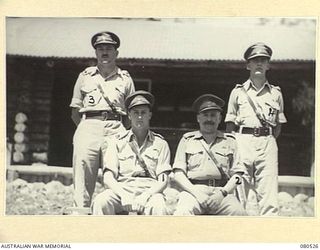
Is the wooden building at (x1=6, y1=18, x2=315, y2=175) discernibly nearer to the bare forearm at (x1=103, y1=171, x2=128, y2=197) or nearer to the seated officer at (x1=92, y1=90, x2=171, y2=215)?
the seated officer at (x1=92, y1=90, x2=171, y2=215)

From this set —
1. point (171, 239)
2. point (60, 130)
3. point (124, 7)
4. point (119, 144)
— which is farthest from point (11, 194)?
point (124, 7)

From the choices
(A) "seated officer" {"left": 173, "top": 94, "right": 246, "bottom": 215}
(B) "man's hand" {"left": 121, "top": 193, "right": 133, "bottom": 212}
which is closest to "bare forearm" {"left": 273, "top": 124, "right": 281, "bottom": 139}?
(A) "seated officer" {"left": 173, "top": 94, "right": 246, "bottom": 215}

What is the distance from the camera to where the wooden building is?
3941 millimetres

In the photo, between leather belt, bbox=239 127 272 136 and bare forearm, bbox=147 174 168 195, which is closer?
bare forearm, bbox=147 174 168 195

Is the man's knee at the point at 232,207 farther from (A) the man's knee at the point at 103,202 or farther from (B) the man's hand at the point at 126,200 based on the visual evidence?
(A) the man's knee at the point at 103,202

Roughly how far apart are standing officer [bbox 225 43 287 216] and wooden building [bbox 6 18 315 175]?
64 mm

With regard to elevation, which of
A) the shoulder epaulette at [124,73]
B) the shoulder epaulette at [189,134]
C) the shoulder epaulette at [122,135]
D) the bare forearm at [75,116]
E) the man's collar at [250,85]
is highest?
the shoulder epaulette at [124,73]

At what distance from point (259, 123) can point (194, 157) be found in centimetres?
61

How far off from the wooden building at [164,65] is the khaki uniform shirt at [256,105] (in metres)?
0.06

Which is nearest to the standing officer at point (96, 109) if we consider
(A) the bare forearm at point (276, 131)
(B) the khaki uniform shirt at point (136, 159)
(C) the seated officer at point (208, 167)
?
(B) the khaki uniform shirt at point (136, 159)

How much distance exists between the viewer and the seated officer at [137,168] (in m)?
3.81

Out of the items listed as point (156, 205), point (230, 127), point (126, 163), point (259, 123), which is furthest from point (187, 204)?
point (259, 123)

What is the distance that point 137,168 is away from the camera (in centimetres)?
385

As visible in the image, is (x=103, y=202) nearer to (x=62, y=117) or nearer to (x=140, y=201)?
(x=140, y=201)
